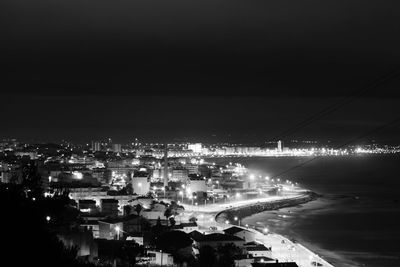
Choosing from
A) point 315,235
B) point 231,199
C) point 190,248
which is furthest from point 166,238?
point 231,199

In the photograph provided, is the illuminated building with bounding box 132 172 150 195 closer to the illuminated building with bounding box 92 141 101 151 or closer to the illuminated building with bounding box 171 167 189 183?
the illuminated building with bounding box 171 167 189 183

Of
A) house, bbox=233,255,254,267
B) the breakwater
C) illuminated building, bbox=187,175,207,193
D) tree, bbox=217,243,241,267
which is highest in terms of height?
illuminated building, bbox=187,175,207,193

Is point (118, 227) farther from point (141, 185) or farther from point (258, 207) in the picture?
point (258, 207)

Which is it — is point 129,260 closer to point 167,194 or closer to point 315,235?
point 315,235

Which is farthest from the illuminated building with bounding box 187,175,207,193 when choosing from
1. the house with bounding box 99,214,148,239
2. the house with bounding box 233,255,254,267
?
the house with bounding box 233,255,254,267

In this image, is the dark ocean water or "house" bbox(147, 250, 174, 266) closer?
"house" bbox(147, 250, 174, 266)

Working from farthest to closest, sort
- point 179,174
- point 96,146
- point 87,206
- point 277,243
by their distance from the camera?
point 96,146
point 179,174
point 87,206
point 277,243

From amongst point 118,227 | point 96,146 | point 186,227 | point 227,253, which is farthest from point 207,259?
point 96,146

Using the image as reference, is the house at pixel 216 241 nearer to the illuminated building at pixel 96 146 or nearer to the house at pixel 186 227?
the house at pixel 186 227

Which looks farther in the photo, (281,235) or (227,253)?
(281,235)
